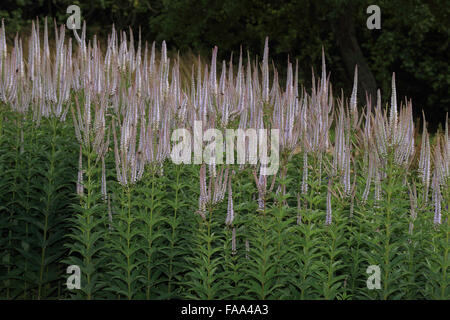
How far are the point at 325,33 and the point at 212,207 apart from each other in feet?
63.8

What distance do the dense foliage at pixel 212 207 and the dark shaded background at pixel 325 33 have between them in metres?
10.7

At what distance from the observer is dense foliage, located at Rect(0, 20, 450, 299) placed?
5148 millimetres

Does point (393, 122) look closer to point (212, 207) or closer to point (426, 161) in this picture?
point (426, 161)

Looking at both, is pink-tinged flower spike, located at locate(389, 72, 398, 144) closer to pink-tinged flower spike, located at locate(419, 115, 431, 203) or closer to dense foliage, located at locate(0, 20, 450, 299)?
dense foliage, located at locate(0, 20, 450, 299)

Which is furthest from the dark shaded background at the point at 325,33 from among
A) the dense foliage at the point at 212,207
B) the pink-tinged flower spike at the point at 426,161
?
the pink-tinged flower spike at the point at 426,161

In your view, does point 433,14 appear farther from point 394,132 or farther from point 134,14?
point 394,132

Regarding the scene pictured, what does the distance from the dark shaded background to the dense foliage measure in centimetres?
1071

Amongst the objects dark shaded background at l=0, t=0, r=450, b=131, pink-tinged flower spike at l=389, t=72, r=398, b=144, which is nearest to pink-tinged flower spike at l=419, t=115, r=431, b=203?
pink-tinged flower spike at l=389, t=72, r=398, b=144

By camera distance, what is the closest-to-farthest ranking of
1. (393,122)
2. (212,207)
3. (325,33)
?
1. (212,207)
2. (393,122)
3. (325,33)

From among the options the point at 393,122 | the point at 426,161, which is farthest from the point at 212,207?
the point at 426,161

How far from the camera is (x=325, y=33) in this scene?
2336 centimetres

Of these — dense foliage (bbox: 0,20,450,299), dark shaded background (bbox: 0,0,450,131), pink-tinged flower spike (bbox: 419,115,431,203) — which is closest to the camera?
dense foliage (bbox: 0,20,450,299)

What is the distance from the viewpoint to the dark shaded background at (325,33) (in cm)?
1819
